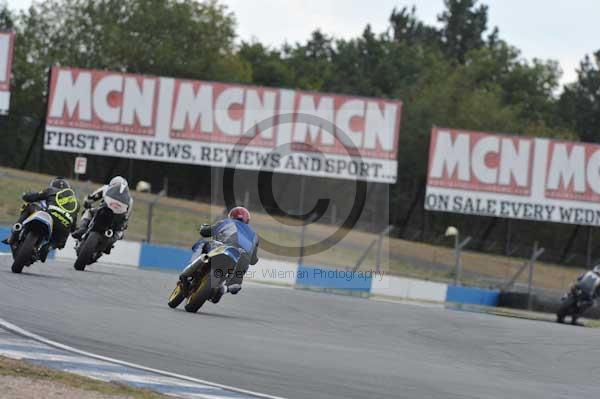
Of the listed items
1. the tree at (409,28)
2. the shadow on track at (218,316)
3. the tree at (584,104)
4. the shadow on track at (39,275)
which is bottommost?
the shadow on track at (218,316)

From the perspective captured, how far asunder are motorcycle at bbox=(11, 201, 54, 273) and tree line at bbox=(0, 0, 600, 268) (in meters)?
22.7

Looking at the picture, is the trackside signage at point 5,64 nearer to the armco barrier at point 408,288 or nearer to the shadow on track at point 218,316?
the armco barrier at point 408,288

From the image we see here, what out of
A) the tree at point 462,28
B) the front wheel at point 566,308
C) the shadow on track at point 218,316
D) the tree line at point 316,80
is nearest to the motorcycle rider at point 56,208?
the shadow on track at point 218,316

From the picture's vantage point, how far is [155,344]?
368 inches

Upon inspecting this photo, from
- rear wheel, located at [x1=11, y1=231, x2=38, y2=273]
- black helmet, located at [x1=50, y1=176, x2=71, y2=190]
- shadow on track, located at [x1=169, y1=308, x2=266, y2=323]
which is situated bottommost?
shadow on track, located at [x1=169, y1=308, x2=266, y2=323]

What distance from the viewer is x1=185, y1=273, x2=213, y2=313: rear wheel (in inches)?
495

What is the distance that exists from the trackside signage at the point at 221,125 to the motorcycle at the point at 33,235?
22966 millimetres

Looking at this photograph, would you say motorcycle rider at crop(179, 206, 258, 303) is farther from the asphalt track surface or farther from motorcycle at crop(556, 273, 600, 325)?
motorcycle at crop(556, 273, 600, 325)

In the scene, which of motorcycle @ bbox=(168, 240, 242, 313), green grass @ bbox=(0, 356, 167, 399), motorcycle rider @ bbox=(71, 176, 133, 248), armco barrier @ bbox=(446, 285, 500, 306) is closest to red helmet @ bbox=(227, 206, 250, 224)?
motorcycle @ bbox=(168, 240, 242, 313)

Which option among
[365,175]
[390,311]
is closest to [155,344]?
[390,311]

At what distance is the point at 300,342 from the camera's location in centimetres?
1116

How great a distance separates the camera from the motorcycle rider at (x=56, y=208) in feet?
47.6

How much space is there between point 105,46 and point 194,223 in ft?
111

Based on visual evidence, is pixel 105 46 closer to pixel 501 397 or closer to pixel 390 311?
pixel 390 311
